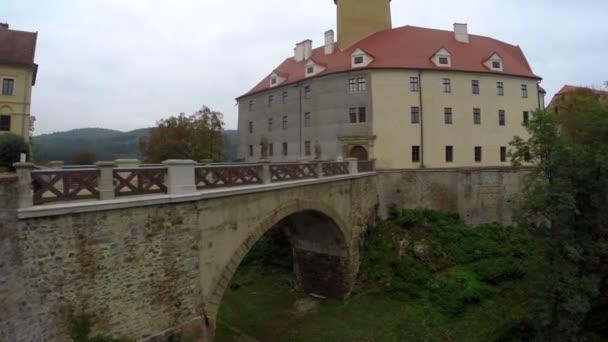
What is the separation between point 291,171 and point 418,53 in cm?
1723

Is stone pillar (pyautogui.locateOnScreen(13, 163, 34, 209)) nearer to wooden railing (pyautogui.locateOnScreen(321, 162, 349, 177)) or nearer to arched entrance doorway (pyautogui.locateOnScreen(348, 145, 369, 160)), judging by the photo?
wooden railing (pyautogui.locateOnScreen(321, 162, 349, 177))

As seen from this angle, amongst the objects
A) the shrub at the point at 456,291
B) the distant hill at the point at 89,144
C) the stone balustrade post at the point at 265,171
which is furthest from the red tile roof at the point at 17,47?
the shrub at the point at 456,291

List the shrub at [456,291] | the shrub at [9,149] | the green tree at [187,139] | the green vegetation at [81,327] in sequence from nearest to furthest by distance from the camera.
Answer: the green vegetation at [81,327] < the shrub at [9,149] < the shrub at [456,291] < the green tree at [187,139]

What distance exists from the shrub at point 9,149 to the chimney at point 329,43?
22.0 meters

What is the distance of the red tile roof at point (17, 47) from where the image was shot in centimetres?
2402

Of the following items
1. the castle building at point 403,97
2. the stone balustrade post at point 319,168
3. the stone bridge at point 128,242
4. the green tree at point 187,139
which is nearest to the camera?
the stone bridge at point 128,242

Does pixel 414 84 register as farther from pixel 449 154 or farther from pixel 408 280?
pixel 408 280

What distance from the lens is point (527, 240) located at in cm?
2070

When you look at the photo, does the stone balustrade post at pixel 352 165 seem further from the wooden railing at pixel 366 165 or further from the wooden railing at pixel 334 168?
the wooden railing at pixel 366 165

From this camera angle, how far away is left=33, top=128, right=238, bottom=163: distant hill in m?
20.8

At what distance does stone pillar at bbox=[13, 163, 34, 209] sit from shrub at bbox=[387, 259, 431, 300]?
50.2 ft

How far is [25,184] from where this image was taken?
6.05 meters

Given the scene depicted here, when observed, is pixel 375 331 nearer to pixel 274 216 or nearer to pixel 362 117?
pixel 274 216

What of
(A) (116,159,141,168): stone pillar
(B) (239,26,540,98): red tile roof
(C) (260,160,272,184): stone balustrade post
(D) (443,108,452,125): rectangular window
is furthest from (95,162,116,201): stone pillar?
(D) (443,108,452,125): rectangular window
